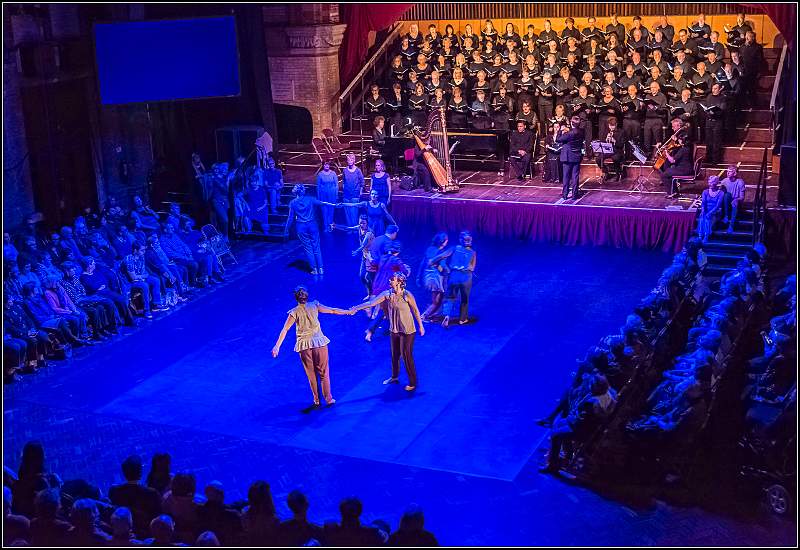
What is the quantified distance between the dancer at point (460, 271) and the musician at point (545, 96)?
671 cm

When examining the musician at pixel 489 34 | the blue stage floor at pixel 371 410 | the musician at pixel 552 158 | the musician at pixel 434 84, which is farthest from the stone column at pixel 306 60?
the blue stage floor at pixel 371 410

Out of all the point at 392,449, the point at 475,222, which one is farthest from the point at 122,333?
the point at 475,222

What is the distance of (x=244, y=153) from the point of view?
19.3 metres

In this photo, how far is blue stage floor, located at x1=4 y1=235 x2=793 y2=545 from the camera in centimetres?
940

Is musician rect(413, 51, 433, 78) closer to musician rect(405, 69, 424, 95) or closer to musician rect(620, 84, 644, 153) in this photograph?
musician rect(405, 69, 424, 95)

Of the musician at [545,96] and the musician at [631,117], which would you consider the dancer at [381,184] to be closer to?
the musician at [545,96]

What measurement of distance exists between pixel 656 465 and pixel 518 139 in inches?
397

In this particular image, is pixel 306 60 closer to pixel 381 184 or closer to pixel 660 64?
pixel 381 184

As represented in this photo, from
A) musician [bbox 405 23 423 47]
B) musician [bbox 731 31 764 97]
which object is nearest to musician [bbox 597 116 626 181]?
musician [bbox 731 31 764 97]

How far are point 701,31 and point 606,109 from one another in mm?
2314

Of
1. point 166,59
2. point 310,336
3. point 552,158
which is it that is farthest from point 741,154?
point 310,336

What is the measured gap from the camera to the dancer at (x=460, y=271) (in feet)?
44.2

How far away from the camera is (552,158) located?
18516 mm

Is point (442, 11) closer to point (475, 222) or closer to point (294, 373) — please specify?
point (475, 222)
